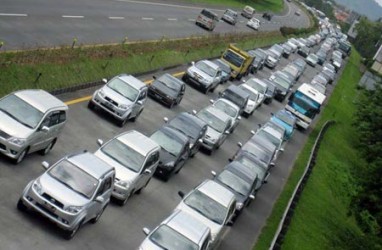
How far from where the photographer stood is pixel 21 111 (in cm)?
1903

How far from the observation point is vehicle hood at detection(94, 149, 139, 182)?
65.0 feet

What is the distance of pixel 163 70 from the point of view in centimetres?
4200

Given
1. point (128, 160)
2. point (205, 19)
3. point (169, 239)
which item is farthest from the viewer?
point (205, 19)

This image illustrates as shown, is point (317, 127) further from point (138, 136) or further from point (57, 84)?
point (138, 136)

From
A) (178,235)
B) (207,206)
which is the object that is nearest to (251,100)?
(207,206)

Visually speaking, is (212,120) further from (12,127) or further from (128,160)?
(12,127)

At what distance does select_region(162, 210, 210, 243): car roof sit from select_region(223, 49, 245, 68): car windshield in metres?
35.2

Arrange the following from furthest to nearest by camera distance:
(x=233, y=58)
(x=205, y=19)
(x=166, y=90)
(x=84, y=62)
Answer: (x=205, y=19), (x=233, y=58), (x=166, y=90), (x=84, y=62)

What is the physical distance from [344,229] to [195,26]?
47.6 m

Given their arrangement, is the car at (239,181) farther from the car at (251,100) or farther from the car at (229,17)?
the car at (229,17)

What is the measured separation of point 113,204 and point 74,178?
3469mm

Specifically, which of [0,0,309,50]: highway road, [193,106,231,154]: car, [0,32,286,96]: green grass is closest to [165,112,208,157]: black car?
[193,106,231,154]: car

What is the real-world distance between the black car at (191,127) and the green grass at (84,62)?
5000mm

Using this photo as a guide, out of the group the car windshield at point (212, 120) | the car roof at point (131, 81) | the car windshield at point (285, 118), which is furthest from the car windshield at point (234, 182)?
the car windshield at point (285, 118)
